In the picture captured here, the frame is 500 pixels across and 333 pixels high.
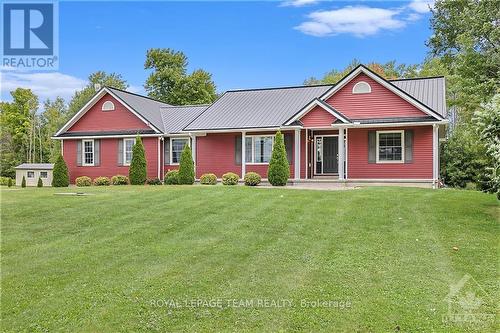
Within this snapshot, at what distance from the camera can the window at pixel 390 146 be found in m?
18.7

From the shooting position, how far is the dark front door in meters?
20.7

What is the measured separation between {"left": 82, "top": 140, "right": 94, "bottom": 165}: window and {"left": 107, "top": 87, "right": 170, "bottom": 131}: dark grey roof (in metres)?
3.07

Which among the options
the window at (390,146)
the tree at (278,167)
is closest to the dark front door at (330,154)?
the window at (390,146)

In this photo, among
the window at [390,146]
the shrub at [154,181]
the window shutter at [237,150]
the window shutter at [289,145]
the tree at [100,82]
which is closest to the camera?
the window at [390,146]

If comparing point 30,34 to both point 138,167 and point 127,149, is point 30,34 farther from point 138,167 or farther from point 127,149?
point 127,149

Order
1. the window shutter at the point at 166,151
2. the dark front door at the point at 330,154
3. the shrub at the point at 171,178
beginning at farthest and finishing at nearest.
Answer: the window shutter at the point at 166,151
the shrub at the point at 171,178
the dark front door at the point at 330,154

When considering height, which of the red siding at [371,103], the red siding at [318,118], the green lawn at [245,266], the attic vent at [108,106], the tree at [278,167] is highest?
the attic vent at [108,106]

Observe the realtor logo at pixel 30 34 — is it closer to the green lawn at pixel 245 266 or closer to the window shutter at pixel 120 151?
the green lawn at pixel 245 266

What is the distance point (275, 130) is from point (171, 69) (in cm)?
2442

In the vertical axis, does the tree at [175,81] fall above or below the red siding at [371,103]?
above

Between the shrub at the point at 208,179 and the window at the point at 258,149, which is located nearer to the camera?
the shrub at the point at 208,179

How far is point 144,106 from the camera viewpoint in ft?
84.4

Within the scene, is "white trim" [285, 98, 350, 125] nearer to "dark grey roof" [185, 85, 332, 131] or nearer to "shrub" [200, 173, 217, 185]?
"dark grey roof" [185, 85, 332, 131]

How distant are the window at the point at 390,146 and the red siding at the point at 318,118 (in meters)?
2.25
